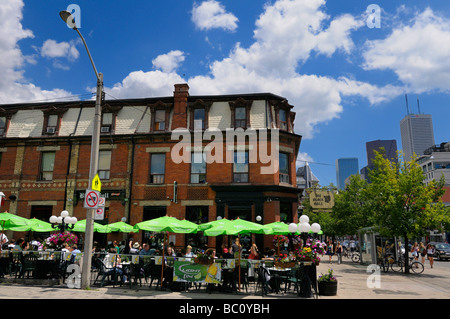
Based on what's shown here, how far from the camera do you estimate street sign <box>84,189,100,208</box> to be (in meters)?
11.8

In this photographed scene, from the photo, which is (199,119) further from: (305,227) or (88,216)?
(305,227)

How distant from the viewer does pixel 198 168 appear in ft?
78.3

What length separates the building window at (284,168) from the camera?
23.8 meters

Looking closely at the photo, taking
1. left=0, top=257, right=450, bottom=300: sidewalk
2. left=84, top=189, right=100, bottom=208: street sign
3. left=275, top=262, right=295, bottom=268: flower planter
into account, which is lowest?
left=0, top=257, right=450, bottom=300: sidewalk

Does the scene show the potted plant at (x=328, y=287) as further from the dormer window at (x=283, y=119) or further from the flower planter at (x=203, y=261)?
the dormer window at (x=283, y=119)

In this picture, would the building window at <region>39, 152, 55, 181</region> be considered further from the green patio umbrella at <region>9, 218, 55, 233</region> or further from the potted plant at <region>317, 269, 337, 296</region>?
the potted plant at <region>317, 269, 337, 296</region>

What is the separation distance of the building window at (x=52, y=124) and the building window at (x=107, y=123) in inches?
148

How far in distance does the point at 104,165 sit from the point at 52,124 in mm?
5783

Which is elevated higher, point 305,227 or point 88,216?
point 88,216

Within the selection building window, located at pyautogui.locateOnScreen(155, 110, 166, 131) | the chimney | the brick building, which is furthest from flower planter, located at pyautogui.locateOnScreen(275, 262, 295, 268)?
building window, located at pyautogui.locateOnScreen(155, 110, 166, 131)

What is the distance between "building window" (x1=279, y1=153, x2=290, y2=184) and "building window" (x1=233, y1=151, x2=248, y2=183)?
2613 mm

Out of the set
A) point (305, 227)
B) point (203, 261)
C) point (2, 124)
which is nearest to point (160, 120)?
point (2, 124)

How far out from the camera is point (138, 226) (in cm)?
1431

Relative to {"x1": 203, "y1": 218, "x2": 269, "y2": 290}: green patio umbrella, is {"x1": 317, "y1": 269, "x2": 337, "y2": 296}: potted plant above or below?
below
